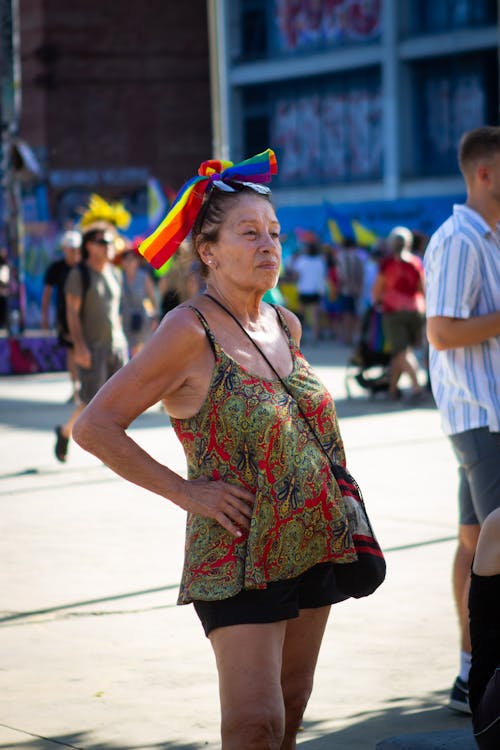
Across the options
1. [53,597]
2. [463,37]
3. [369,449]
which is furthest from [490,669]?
[463,37]

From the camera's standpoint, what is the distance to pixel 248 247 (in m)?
3.68

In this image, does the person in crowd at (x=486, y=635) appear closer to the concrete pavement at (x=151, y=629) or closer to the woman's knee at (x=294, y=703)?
the woman's knee at (x=294, y=703)

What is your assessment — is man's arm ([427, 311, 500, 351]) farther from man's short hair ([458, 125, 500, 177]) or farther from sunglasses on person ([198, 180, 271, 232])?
sunglasses on person ([198, 180, 271, 232])

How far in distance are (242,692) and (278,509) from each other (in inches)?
17.9

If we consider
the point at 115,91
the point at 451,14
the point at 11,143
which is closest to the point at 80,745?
the point at 11,143

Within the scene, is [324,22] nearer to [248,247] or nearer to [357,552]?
[248,247]

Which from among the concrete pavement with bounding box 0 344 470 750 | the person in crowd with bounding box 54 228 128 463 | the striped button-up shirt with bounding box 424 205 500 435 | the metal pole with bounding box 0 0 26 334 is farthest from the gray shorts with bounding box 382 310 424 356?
the striped button-up shirt with bounding box 424 205 500 435

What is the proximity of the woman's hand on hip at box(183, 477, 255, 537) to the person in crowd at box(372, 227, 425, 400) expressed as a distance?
12.3 metres

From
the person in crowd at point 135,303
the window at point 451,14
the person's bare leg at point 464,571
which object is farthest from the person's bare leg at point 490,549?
the window at point 451,14

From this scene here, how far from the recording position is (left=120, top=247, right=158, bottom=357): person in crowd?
15828 mm

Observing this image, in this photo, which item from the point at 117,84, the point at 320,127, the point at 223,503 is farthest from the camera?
the point at 320,127

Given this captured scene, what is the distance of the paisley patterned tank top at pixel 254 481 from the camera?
3.53 m

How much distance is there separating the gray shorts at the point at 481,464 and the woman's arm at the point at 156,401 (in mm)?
1480

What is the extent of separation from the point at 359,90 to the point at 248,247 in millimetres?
42108
